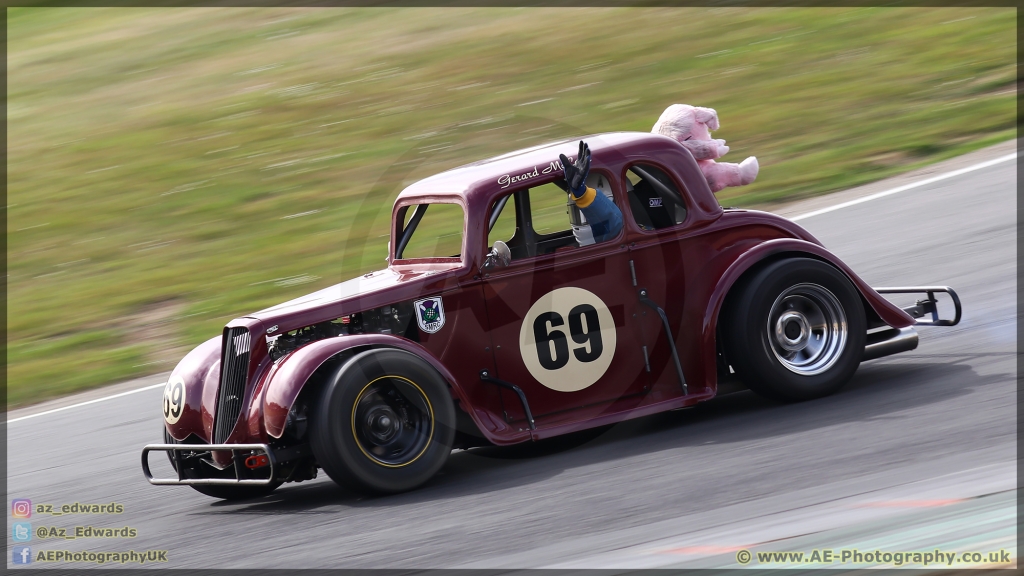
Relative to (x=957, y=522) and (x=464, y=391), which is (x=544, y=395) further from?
(x=957, y=522)

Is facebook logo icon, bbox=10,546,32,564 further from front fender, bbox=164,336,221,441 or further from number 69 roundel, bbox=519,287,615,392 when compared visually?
number 69 roundel, bbox=519,287,615,392

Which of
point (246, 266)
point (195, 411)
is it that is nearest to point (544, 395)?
point (195, 411)

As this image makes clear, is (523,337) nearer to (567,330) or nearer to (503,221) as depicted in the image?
(567,330)

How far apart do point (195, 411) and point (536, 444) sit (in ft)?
6.92

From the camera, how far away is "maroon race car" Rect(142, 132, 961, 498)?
6.27 metres

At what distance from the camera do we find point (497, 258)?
6.65m

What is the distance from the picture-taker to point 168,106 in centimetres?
1927

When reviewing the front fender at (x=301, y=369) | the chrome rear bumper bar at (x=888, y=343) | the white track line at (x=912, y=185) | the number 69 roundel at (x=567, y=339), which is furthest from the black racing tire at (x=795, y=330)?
the white track line at (x=912, y=185)

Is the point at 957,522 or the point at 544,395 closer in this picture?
the point at 957,522

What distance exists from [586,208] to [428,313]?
3.71ft

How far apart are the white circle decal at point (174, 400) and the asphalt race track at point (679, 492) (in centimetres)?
57

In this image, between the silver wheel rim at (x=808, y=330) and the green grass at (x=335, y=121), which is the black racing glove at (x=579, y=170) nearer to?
the silver wheel rim at (x=808, y=330)

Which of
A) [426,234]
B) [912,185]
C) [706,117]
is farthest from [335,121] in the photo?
[706,117]

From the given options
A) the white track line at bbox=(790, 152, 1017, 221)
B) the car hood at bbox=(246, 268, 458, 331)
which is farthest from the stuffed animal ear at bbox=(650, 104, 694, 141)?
the white track line at bbox=(790, 152, 1017, 221)
